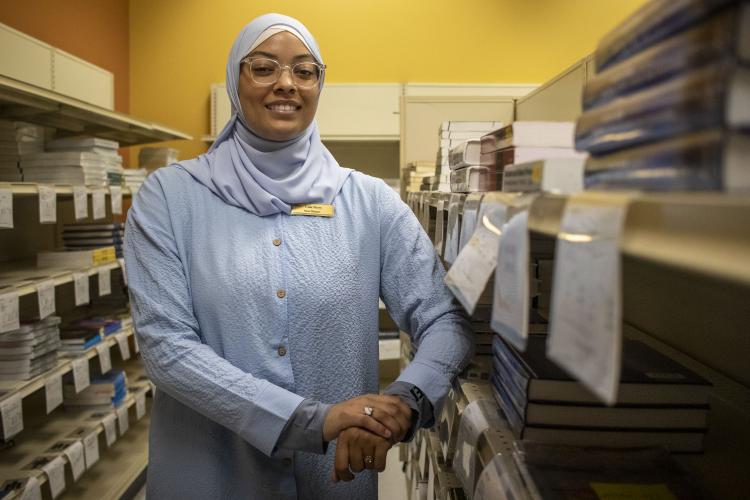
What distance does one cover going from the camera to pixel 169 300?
1319mm

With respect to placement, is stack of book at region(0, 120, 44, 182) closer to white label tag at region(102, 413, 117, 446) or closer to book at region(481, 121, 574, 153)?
white label tag at region(102, 413, 117, 446)

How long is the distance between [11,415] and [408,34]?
4.30 meters

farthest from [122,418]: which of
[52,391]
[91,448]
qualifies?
[52,391]

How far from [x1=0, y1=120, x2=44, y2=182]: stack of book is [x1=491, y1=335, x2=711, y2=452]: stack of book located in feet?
9.10

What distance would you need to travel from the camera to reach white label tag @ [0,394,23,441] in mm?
2223

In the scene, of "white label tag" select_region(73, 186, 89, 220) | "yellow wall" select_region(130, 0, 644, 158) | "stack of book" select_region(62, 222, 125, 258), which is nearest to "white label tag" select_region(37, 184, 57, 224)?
"white label tag" select_region(73, 186, 89, 220)

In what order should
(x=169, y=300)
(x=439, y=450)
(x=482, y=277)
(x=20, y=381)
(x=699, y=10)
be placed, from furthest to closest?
(x=20, y=381)
(x=439, y=450)
(x=169, y=300)
(x=482, y=277)
(x=699, y=10)

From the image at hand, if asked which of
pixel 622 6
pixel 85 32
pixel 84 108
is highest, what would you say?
pixel 622 6

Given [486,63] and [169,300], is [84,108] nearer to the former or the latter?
[169,300]

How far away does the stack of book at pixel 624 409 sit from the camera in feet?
3.15

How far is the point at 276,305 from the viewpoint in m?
1.41

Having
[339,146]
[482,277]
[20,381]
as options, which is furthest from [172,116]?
[482,277]

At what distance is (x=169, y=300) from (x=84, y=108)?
72.1 inches

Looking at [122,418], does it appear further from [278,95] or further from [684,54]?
[684,54]
